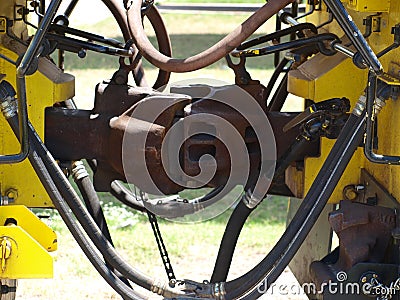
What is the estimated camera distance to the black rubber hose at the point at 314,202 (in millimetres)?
2473

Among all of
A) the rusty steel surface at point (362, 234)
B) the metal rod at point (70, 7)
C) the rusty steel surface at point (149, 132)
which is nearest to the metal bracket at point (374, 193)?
the rusty steel surface at point (362, 234)

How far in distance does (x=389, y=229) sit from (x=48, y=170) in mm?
992

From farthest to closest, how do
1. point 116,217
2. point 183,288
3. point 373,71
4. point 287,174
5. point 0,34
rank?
point 116,217, point 287,174, point 0,34, point 183,288, point 373,71

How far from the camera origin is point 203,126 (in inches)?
112

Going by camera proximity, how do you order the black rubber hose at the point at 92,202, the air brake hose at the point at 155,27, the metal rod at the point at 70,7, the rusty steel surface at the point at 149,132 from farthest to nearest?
the metal rod at the point at 70,7 < the air brake hose at the point at 155,27 < the black rubber hose at the point at 92,202 < the rusty steel surface at the point at 149,132

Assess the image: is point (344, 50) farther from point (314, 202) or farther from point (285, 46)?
point (314, 202)

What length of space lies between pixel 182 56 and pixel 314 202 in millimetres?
9647

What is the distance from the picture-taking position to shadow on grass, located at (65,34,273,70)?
11.8 m

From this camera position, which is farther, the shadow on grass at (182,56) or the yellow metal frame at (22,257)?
the shadow on grass at (182,56)

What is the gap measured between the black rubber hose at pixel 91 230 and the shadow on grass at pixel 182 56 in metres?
8.34

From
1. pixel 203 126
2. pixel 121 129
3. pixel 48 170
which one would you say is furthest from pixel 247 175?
pixel 48 170

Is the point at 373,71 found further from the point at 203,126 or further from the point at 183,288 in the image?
the point at 183,288

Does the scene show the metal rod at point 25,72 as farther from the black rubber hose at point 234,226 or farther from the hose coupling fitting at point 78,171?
the black rubber hose at point 234,226

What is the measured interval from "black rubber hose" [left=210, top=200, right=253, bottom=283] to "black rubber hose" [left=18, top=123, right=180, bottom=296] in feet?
1.01
